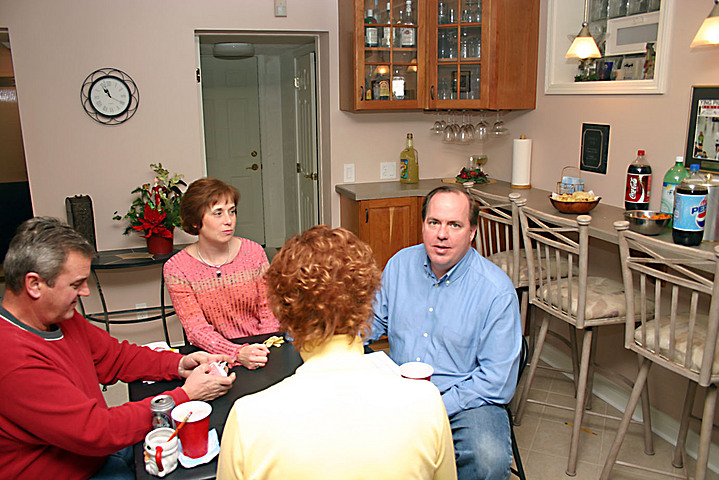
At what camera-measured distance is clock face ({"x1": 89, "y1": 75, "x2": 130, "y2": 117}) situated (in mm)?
3684

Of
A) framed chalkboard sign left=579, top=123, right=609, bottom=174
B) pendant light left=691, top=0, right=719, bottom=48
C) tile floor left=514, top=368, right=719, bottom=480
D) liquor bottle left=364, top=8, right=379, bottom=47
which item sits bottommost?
tile floor left=514, top=368, right=719, bottom=480

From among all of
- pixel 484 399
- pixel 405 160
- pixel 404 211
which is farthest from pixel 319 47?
pixel 484 399

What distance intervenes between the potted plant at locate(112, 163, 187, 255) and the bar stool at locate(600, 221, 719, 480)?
260 centimetres

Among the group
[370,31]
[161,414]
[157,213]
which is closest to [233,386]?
[161,414]

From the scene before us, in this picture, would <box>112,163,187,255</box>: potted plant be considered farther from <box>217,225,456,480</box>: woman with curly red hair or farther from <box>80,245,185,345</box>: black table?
<box>217,225,456,480</box>: woman with curly red hair

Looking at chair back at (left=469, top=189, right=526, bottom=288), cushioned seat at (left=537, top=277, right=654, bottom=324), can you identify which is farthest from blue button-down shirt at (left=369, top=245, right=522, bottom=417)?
chair back at (left=469, top=189, right=526, bottom=288)

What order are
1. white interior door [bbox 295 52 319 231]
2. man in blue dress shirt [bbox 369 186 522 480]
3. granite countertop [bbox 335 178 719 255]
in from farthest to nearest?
white interior door [bbox 295 52 319 231] → granite countertop [bbox 335 178 719 255] → man in blue dress shirt [bbox 369 186 522 480]

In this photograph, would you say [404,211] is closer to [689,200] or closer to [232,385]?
[689,200]

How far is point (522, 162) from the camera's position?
384cm

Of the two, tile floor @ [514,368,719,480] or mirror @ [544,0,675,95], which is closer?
tile floor @ [514,368,719,480]

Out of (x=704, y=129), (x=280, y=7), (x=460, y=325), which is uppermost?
(x=280, y=7)

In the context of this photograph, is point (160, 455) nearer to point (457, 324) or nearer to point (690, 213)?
point (457, 324)

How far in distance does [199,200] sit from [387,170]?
2214 mm

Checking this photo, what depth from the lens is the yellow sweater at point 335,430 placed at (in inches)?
40.2
